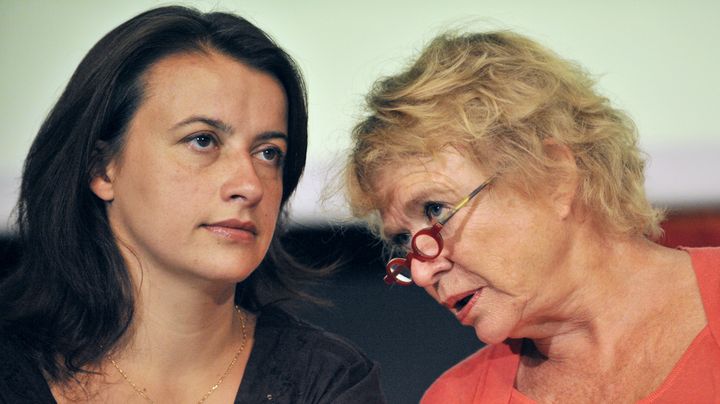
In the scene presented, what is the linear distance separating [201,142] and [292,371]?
0.50 meters

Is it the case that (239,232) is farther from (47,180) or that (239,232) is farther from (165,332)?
(47,180)

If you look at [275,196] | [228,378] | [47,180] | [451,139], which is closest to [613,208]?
[451,139]

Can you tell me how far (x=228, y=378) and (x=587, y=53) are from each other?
47.7 inches

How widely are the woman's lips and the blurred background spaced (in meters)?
0.71

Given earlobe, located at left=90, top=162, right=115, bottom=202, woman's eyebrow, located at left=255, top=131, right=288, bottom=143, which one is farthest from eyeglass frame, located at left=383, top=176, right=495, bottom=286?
earlobe, located at left=90, top=162, right=115, bottom=202

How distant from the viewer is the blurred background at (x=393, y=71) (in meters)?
2.65

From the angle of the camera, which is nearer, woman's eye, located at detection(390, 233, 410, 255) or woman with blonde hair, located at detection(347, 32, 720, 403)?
woman with blonde hair, located at detection(347, 32, 720, 403)

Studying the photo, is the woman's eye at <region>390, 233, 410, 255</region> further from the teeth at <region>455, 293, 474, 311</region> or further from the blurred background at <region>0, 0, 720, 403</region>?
the blurred background at <region>0, 0, 720, 403</region>

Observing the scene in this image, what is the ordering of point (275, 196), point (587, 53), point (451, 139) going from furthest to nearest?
point (587, 53) → point (275, 196) → point (451, 139)

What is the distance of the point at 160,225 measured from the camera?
1.93 metres

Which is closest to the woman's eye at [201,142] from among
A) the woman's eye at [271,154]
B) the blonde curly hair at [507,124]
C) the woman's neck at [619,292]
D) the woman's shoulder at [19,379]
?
the woman's eye at [271,154]

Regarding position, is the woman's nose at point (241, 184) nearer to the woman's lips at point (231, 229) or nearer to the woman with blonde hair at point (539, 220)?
the woman's lips at point (231, 229)

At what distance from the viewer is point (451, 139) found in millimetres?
1891

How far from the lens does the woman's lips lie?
75.9 inches
